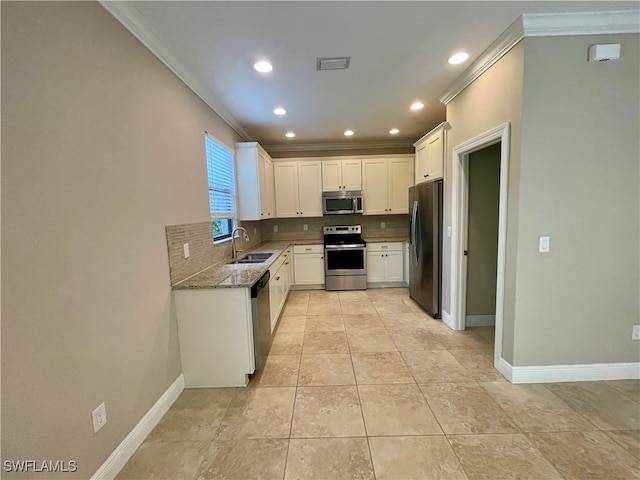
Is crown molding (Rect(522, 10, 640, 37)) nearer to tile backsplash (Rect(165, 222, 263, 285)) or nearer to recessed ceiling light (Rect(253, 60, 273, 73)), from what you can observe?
recessed ceiling light (Rect(253, 60, 273, 73))

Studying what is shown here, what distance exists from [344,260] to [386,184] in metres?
1.65

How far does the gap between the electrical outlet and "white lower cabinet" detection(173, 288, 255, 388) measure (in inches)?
30.4

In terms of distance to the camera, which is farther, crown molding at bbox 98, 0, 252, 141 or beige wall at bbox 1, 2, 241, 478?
crown molding at bbox 98, 0, 252, 141

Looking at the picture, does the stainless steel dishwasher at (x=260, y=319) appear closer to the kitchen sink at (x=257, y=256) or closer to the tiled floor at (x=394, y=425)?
the tiled floor at (x=394, y=425)

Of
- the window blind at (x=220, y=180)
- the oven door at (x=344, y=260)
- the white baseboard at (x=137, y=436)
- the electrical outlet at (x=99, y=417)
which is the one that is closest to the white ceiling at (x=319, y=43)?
the window blind at (x=220, y=180)

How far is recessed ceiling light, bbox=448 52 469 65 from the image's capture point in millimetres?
2223

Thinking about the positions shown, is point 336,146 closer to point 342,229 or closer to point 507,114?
point 342,229

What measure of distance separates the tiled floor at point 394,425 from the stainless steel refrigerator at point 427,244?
2.94 ft

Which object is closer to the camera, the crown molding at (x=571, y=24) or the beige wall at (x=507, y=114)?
the crown molding at (x=571, y=24)

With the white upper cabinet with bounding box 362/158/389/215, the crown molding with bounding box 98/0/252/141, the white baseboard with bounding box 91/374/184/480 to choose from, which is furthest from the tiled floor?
the white upper cabinet with bounding box 362/158/389/215

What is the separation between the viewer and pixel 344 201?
4.91m

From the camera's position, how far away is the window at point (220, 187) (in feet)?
9.90

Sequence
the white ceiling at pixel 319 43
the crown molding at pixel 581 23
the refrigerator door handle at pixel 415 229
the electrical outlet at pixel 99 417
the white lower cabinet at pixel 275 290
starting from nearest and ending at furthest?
the electrical outlet at pixel 99 417 < the white ceiling at pixel 319 43 < the crown molding at pixel 581 23 < the white lower cabinet at pixel 275 290 < the refrigerator door handle at pixel 415 229

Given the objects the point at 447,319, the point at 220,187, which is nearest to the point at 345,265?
the point at 447,319
